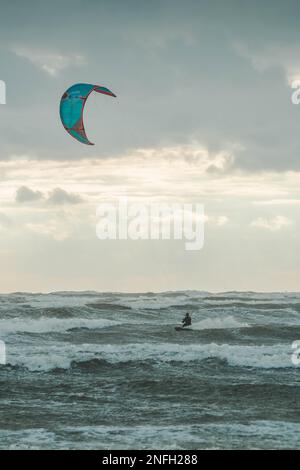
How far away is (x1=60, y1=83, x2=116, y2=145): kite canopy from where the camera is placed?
80.2ft

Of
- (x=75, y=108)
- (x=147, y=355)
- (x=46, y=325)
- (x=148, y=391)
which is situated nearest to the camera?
(x=148, y=391)

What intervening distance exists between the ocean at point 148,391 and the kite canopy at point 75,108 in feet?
27.5

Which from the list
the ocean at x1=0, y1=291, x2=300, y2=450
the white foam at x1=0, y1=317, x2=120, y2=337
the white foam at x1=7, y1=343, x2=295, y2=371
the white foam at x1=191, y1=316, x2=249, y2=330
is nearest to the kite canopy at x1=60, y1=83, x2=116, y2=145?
the white foam at x1=7, y1=343, x2=295, y2=371

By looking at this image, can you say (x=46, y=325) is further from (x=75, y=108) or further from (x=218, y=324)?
(x=75, y=108)

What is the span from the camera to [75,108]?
25.2 metres

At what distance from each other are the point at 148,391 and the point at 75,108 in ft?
39.3

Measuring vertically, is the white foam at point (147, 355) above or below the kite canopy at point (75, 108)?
below

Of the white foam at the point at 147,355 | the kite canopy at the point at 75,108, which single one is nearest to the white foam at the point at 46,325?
the white foam at the point at 147,355

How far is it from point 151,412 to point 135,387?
3061 mm

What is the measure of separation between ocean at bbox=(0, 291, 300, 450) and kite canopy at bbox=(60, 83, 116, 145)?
8.39 m

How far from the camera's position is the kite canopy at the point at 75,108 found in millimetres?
24453

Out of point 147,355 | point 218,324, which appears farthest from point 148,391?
point 218,324

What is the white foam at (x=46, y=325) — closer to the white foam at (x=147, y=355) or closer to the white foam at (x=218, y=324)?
the white foam at (x=218, y=324)

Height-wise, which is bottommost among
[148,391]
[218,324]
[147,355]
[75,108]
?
[148,391]
